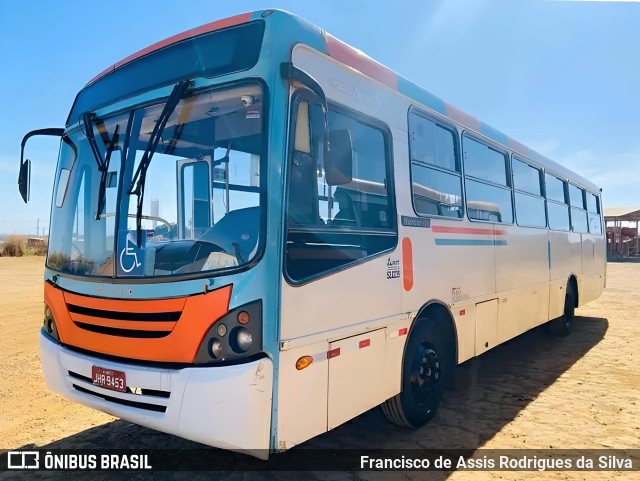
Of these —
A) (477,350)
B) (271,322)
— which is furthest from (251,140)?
(477,350)

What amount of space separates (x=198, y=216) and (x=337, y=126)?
47.8 inches

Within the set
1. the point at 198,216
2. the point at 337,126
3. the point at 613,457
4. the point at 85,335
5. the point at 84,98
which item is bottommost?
the point at 613,457

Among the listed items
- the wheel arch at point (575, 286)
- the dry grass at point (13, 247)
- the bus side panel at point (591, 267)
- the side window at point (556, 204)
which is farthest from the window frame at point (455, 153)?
the dry grass at point (13, 247)

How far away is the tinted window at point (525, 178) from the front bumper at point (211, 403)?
16.9ft

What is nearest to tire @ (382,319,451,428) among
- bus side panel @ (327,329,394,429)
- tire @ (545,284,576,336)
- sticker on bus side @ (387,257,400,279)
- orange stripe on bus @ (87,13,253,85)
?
bus side panel @ (327,329,394,429)

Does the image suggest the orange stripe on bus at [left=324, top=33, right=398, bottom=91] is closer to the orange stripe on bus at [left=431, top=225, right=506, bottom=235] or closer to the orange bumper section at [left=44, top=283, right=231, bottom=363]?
the orange stripe on bus at [left=431, top=225, right=506, bottom=235]

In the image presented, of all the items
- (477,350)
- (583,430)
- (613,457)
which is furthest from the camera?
(477,350)

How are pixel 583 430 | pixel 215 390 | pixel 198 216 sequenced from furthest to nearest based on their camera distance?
pixel 583 430 → pixel 198 216 → pixel 215 390

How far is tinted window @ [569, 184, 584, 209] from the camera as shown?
9276mm

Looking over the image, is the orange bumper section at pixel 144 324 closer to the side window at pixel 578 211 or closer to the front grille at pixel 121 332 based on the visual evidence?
the front grille at pixel 121 332

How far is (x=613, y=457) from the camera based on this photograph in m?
4.00

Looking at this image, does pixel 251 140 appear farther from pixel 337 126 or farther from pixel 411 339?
pixel 411 339

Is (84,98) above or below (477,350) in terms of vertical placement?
above

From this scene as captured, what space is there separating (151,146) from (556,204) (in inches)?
288
